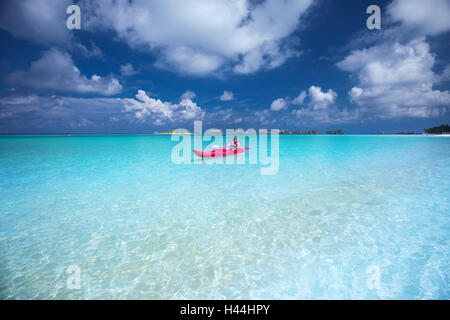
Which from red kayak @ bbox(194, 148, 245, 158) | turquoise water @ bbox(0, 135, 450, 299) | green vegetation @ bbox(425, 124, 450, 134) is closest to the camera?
turquoise water @ bbox(0, 135, 450, 299)

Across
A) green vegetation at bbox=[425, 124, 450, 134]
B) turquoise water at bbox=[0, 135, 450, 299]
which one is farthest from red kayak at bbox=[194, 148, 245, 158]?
green vegetation at bbox=[425, 124, 450, 134]

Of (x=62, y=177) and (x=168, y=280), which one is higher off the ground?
(x=62, y=177)

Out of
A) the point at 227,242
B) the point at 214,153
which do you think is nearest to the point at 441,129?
the point at 214,153

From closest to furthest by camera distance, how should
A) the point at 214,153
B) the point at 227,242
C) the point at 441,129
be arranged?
the point at 227,242, the point at 214,153, the point at 441,129

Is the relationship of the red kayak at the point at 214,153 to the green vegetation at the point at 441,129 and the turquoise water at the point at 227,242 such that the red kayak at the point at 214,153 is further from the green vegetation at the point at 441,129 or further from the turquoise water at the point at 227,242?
the green vegetation at the point at 441,129

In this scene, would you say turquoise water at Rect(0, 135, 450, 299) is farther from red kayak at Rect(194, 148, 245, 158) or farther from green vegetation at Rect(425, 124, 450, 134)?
green vegetation at Rect(425, 124, 450, 134)

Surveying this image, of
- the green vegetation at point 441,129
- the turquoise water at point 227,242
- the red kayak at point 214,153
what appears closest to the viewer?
the turquoise water at point 227,242

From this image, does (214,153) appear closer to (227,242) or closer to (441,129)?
(227,242)

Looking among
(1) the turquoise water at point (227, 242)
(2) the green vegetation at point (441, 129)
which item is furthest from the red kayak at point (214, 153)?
(2) the green vegetation at point (441, 129)

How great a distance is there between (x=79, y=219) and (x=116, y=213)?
895mm

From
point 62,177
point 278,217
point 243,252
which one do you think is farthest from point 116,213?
point 62,177

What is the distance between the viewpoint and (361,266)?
10.9 feet
